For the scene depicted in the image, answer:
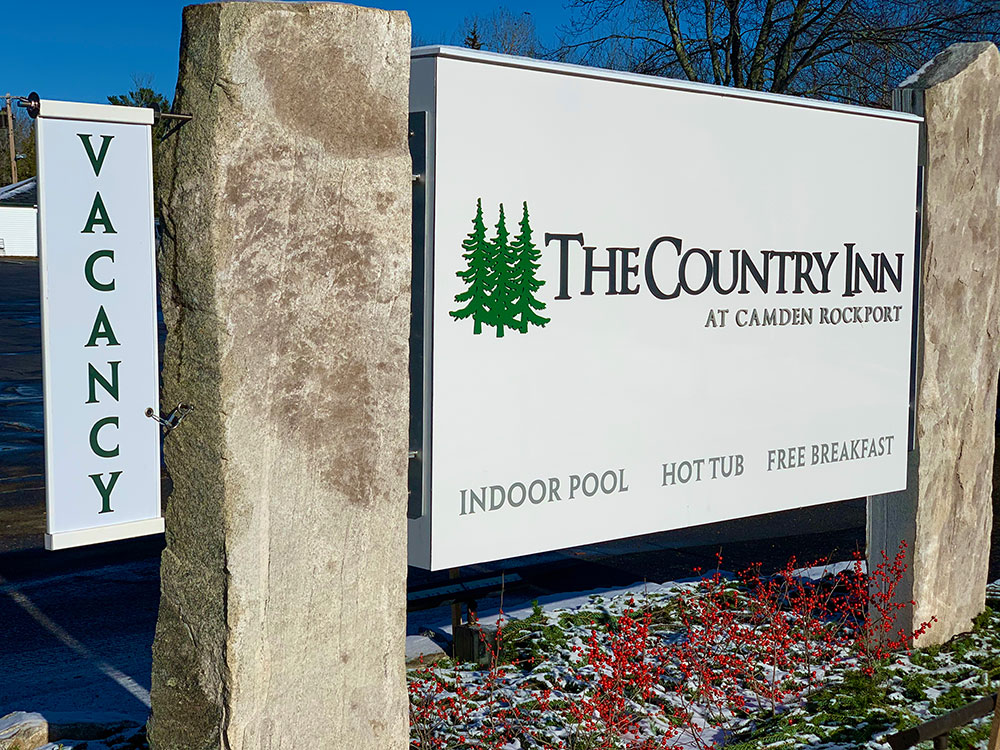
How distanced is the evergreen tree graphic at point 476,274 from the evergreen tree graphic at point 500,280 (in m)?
Result: 0.02

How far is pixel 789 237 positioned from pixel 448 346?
1881 mm

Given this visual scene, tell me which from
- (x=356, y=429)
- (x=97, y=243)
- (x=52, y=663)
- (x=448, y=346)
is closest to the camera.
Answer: (x=97, y=243)

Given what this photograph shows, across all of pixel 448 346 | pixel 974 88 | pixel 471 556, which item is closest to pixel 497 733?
pixel 471 556

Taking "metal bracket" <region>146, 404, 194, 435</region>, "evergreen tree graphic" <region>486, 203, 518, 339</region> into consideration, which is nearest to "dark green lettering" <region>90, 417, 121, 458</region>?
"metal bracket" <region>146, 404, 194, 435</region>

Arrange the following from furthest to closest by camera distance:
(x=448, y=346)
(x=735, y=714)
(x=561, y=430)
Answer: (x=735, y=714), (x=561, y=430), (x=448, y=346)

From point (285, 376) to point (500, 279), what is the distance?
907mm

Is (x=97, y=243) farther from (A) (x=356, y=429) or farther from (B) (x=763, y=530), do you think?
(B) (x=763, y=530)

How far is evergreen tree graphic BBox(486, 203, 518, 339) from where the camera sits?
11.8 feet

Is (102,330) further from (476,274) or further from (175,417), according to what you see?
(476,274)

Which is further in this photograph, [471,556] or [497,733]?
[497,733]

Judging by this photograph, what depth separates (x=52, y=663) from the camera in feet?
19.4

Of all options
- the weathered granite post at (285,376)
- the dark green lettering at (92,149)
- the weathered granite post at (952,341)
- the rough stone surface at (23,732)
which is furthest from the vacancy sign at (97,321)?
the weathered granite post at (952,341)

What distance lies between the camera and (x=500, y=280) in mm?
3627

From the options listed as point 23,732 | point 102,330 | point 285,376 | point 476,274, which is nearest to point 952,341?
point 476,274
